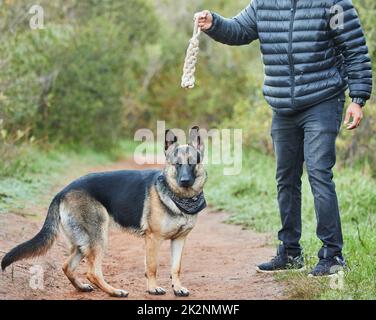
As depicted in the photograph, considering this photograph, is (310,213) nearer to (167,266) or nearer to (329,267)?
(167,266)

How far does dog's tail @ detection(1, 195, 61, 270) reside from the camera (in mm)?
5305

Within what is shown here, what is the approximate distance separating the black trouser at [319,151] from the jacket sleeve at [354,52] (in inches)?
9.1

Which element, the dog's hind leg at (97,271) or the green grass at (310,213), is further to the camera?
the dog's hind leg at (97,271)

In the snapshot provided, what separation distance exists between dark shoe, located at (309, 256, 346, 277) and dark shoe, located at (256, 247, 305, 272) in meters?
0.41

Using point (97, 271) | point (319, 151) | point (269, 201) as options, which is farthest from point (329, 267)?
point (269, 201)

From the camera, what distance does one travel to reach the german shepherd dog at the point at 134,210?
5.64 metres

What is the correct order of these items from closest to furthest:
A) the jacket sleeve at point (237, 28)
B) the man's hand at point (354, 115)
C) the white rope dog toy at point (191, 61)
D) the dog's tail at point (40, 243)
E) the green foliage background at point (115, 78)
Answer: the dog's tail at point (40, 243) < the man's hand at point (354, 115) < the white rope dog toy at point (191, 61) < the jacket sleeve at point (237, 28) < the green foliage background at point (115, 78)

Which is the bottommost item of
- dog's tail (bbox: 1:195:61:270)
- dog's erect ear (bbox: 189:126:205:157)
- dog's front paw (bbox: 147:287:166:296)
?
dog's front paw (bbox: 147:287:166:296)

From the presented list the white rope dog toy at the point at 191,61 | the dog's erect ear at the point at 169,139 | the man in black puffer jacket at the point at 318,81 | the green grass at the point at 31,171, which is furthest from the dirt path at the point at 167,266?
the white rope dog toy at the point at 191,61

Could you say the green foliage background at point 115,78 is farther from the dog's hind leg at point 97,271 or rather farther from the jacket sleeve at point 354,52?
the dog's hind leg at point 97,271

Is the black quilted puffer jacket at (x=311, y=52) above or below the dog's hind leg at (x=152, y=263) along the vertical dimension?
above

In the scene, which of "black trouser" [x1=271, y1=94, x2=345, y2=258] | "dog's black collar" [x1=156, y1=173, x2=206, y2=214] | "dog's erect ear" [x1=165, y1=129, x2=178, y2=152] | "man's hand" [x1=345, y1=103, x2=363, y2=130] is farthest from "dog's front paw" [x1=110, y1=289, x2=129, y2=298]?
"man's hand" [x1=345, y1=103, x2=363, y2=130]

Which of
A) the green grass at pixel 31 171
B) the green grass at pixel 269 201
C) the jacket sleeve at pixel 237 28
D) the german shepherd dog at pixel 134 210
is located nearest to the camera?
the green grass at pixel 269 201

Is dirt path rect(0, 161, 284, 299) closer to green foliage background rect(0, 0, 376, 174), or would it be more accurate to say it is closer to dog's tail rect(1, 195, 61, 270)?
dog's tail rect(1, 195, 61, 270)
